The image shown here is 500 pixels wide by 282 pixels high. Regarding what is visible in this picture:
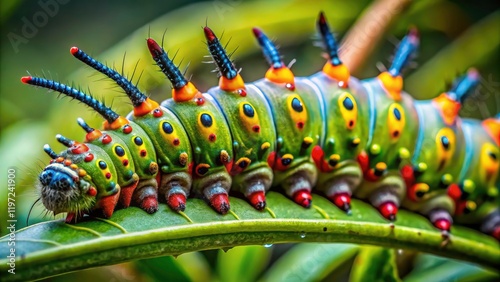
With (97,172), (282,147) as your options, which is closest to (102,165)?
(97,172)

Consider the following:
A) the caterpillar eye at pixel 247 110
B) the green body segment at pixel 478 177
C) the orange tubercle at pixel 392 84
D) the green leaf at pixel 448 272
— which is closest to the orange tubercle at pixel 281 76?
the caterpillar eye at pixel 247 110

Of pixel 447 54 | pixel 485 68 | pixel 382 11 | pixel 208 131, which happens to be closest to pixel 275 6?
pixel 382 11

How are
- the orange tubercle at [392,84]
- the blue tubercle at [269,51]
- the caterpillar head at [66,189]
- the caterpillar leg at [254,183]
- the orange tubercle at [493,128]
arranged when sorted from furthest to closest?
1. the orange tubercle at [493,128]
2. the orange tubercle at [392,84]
3. the blue tubercle at [269,51]
4. the caterpillar leg at [254,183]
5. the caterpillar head at [66,189]

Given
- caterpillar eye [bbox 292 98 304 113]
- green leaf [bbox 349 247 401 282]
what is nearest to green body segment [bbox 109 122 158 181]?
caterpillar eye [bbox 292 98 304 113]

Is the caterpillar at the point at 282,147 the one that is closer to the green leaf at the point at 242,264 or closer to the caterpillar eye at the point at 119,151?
the caterpillar eye at the point at 119,151

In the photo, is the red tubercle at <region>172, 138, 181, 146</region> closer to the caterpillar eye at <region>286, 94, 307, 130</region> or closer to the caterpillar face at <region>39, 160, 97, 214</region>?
the caterpillar face at <region>39, 160, 97, 214</region>
